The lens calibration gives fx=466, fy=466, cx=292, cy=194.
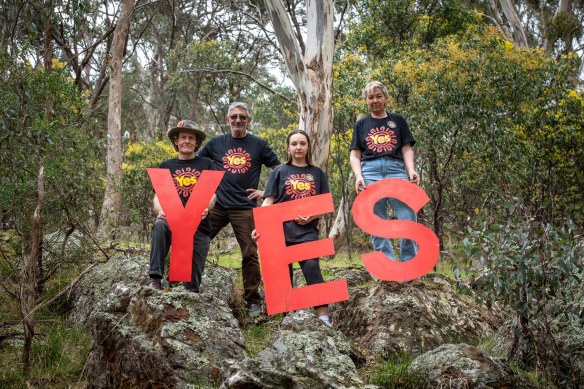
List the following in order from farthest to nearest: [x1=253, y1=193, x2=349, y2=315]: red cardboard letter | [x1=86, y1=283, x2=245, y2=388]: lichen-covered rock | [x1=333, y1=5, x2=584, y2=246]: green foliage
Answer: [x1=333, y1=5, x2=584, y2=246]: green foliage → [x1=253, y1=193, x2=349, y2=315]: red cardboard letter → [x1=86, y1=283, x2=245, y2=388]: lichen-covered rock

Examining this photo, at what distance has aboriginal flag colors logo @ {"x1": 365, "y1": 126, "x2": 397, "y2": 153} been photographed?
12.1 feet

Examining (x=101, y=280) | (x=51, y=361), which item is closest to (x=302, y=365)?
(x=51, y=361)

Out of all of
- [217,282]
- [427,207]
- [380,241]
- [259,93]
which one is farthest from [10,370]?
[259,93]

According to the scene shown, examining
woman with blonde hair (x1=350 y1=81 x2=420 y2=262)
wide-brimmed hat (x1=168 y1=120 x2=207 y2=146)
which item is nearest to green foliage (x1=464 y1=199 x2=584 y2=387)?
woman with blonde hair (x1=350 y1=81 x2=420 y2=262)

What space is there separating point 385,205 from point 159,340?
6.48ft

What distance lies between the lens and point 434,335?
3.19 m

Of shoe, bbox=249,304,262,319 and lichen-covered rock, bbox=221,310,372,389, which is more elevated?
shoe, bbox=249,304,262,319

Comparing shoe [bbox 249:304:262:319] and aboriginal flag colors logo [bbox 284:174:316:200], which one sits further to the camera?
shoe [bbox 249:304:262:319]

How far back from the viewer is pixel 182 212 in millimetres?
3373

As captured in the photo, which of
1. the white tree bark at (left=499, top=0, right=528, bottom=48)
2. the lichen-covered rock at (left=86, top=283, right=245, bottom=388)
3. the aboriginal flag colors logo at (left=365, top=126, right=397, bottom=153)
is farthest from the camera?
the white tree bark at (left=499, top=0, right=528, bottom=48)

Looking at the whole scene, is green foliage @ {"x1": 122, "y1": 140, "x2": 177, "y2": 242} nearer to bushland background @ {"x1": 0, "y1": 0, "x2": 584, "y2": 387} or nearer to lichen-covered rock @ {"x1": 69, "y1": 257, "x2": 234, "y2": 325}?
bushland background @ {"x1": 0, "y1": 0, "x2": 584, "y2": 387}

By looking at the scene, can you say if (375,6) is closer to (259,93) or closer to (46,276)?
(259,93)

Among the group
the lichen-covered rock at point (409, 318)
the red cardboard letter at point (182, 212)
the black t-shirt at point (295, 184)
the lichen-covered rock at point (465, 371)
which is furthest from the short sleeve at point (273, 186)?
the lichen-covered rock at point (465, 371)

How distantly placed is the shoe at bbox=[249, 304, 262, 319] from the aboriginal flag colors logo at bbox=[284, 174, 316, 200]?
3.42 ft
